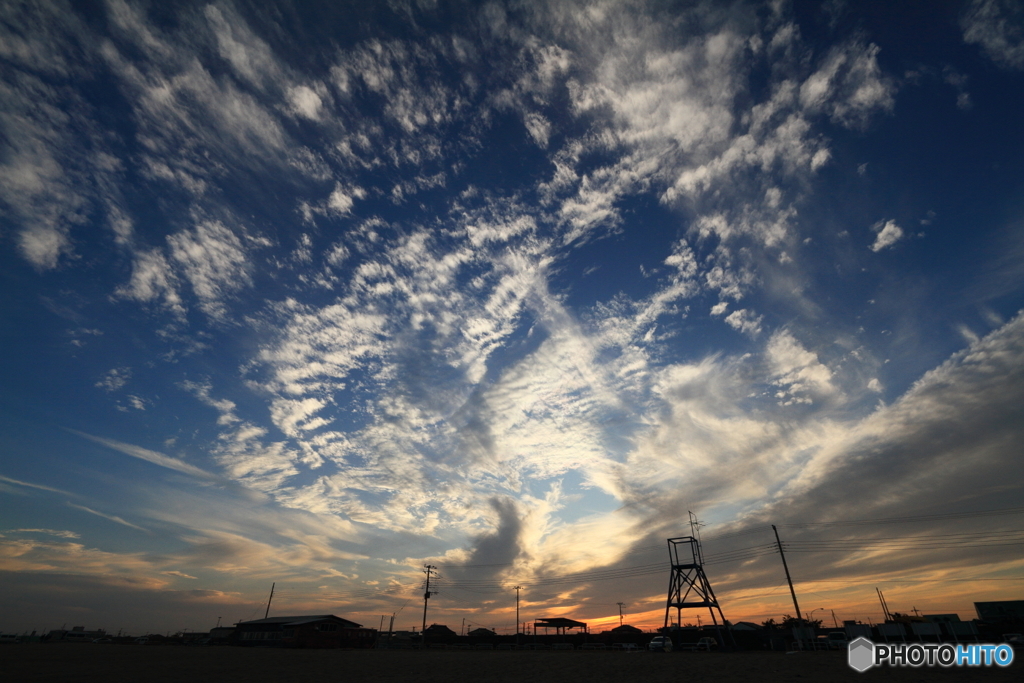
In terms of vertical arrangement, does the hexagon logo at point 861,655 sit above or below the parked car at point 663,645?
above

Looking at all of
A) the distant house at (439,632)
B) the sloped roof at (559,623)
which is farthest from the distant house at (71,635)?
the sloped roof at (559,623)

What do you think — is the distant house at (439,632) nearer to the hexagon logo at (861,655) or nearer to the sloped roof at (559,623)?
the sloped roof at (559,623)

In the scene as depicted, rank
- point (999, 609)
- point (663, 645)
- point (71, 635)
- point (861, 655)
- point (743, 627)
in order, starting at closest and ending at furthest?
point (861, 655) < point (663, 645) < point (743, 627) < point (999, 609) < point (71, 635)

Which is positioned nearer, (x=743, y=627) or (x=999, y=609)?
(x=743, y=627)

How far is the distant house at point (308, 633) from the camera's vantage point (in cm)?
7681

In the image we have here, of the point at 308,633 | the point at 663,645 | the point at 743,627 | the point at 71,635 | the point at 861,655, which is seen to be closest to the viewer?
the point at 861,655

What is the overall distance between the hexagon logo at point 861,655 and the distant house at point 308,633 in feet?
258

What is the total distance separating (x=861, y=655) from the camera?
3488 centimetres

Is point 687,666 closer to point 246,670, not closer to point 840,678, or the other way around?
point 840,678

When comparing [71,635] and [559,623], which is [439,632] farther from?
[71,635]

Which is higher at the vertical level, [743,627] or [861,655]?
[743,627]

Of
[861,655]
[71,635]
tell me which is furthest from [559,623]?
[71,635]

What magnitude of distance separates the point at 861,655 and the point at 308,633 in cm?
8061

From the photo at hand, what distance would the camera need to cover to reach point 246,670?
3347 centimetres
